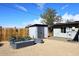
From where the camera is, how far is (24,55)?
11742 mm

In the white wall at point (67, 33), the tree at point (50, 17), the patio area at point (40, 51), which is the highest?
the tree at point (50, 17)

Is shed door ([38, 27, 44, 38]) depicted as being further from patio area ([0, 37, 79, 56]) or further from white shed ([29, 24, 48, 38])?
patio area ([0, 37, 79, 56])

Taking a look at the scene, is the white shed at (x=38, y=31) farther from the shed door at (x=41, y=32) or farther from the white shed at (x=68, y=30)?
the white shed at (x=68, y=30)

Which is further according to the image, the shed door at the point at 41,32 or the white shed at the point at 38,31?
the shed door at the point at 41,32

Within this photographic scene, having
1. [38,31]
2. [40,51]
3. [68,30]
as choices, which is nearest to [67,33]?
[68,30]

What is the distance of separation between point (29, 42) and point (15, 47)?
1.96 meters

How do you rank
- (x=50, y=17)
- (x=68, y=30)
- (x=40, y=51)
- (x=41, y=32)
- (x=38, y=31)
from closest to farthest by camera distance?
(x=40, y=51) < (x=68, y=30) < (x=38, y=31) < (x=41, y=32) < (x=50, y=17)

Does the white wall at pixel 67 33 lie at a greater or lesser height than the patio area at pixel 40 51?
greater

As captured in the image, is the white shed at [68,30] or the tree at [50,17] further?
the tree at [50,17]

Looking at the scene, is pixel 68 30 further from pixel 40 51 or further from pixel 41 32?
pixel 40 51

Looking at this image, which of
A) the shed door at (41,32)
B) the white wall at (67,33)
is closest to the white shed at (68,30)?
the white wall at (67,33)

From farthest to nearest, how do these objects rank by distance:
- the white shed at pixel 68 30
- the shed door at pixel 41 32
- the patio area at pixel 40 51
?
the shed door at pixel 41 32
the white shed at pixel 68 30
the patio area at pixel 40 51

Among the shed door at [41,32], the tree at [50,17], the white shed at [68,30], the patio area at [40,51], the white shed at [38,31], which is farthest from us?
the tree at [50,17]

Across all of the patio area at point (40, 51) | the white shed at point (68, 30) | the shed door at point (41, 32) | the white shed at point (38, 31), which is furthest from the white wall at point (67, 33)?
the patio area at point (40, 51)
